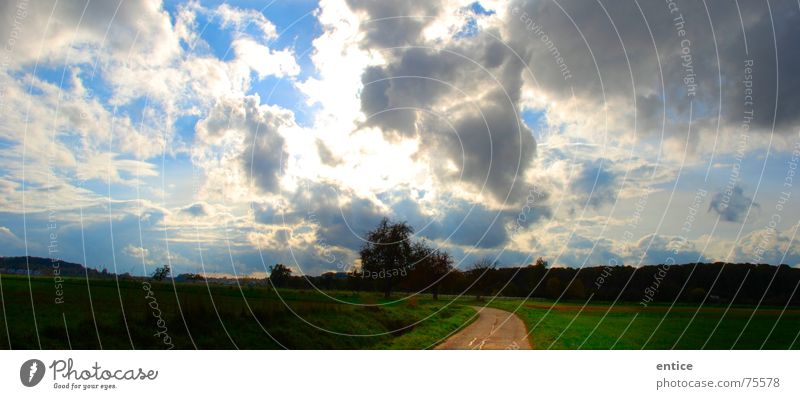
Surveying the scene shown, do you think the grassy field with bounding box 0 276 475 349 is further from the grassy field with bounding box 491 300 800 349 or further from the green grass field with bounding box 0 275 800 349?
the grassy field with bounding box 491 300 800 349

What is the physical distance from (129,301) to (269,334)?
15.1ft

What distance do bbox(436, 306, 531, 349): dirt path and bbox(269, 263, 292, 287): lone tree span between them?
615 centimetres

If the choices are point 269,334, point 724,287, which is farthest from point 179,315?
point 724,287

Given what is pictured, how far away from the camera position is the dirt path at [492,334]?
62.4 ft

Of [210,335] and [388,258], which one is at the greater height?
[388,258]

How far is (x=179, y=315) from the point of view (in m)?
16.5

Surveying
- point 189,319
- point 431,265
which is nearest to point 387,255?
point 431,265

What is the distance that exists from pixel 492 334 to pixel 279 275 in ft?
28.4

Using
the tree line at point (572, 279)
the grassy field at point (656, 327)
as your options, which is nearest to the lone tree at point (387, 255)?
the tree line at point (572, 279)

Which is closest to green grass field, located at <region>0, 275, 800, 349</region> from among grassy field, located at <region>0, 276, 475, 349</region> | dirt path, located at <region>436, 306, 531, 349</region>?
grassy field, located at <region>0, 276, 475, 349</region>
